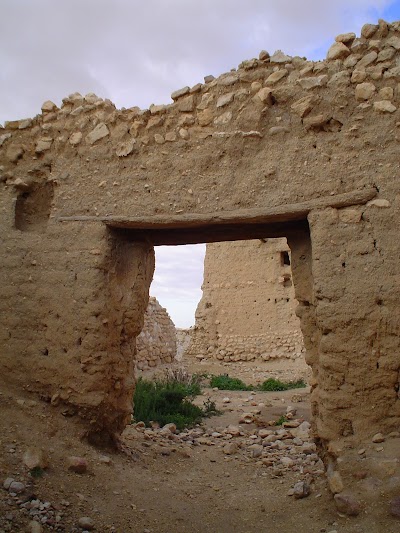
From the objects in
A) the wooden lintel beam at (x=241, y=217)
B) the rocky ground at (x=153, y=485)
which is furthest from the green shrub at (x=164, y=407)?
the wooden lintel beam at (x=241, y=217)

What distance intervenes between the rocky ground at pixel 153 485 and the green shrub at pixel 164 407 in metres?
0.85

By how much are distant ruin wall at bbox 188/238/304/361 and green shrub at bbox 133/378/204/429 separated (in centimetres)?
640

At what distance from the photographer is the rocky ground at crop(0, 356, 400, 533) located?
2.82m

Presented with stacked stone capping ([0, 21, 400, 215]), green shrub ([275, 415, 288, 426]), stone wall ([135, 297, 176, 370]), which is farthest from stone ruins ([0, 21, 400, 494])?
stone wall ([135, 297, 176, 370])

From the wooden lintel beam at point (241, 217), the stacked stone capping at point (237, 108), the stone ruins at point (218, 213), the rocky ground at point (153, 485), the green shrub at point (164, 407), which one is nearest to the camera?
the rocky ground at point (153, 485)

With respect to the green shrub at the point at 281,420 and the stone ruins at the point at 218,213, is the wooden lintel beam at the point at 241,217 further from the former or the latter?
the green shrub at the point at 281,420

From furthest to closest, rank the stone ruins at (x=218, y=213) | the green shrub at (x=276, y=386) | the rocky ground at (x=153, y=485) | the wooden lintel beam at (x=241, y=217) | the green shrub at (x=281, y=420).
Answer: the green shrub at (x=276, y=386) → the green shrub at (x=281, y=420) → the wooden lintel beam at (x=241, y=217) → the stone ruins at (x=218, y=213) → the rocky ground at (x=153, y=485)

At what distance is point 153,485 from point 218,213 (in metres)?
2.16

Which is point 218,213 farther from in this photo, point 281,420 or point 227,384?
point 227,384

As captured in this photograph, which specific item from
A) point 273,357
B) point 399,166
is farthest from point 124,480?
point 273,357

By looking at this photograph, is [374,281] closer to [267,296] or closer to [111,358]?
[111,358]

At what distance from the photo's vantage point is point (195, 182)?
3.86m

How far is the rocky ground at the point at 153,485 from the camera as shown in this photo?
9.26 ft

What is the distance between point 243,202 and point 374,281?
1.12 m
